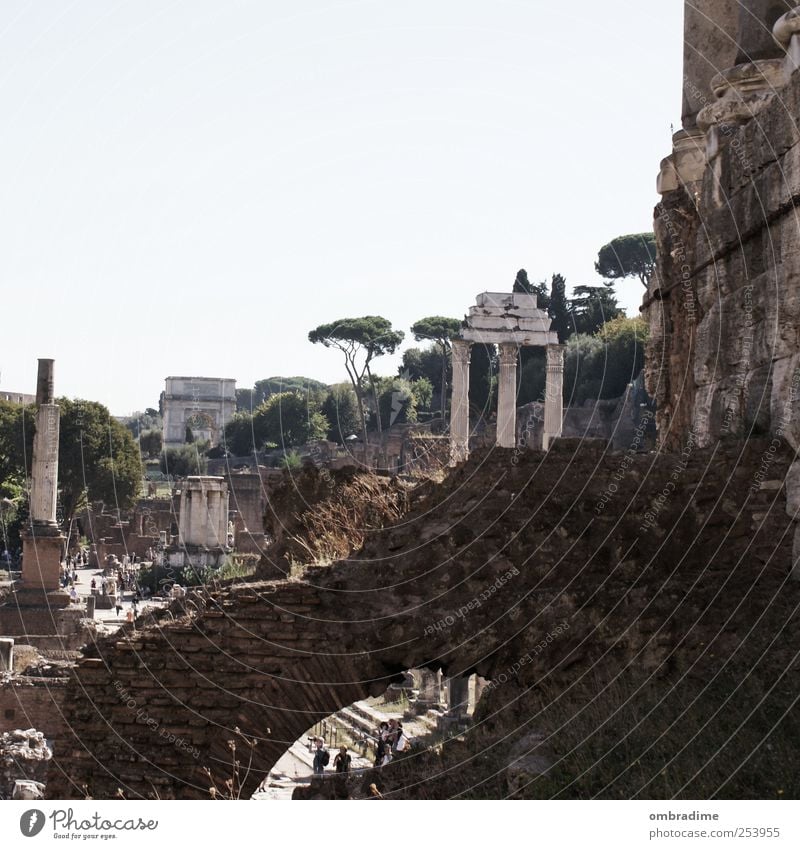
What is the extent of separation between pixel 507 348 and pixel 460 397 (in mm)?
1806

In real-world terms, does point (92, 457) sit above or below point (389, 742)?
above

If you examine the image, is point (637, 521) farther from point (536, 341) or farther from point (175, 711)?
point (536, 341)

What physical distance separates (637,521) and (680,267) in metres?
3.80

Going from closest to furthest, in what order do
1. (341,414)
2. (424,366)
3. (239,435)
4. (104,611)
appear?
1. (104,611)
2. (424,366)
3. (341,414)
4. (239,435)

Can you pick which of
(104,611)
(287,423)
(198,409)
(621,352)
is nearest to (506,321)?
(621,352)

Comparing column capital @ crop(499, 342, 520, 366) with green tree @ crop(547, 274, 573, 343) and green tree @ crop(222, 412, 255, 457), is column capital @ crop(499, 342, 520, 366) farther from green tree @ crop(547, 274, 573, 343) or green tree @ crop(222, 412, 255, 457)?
green tree @ crop(222, 412, 255, 457)

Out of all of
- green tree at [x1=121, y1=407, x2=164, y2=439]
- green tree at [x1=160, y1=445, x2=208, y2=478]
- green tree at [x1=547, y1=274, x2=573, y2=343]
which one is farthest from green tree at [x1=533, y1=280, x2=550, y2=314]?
green tree at [x1=121, y1=407, x2=164, y2=439]

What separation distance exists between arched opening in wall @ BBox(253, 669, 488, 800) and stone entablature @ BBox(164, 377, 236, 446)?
55190 mm

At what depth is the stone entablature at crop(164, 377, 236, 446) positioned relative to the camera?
79.9 metres

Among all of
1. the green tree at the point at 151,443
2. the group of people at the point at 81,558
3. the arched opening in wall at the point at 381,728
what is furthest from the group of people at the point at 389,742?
the green tree at the point at 151,443

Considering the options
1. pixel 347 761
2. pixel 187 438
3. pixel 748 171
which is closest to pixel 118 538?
pixel 187 438

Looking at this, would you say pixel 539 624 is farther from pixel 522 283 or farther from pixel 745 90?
pixel 522 283

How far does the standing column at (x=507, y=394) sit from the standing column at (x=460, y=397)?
0.84 metres

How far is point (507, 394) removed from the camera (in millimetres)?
37688
